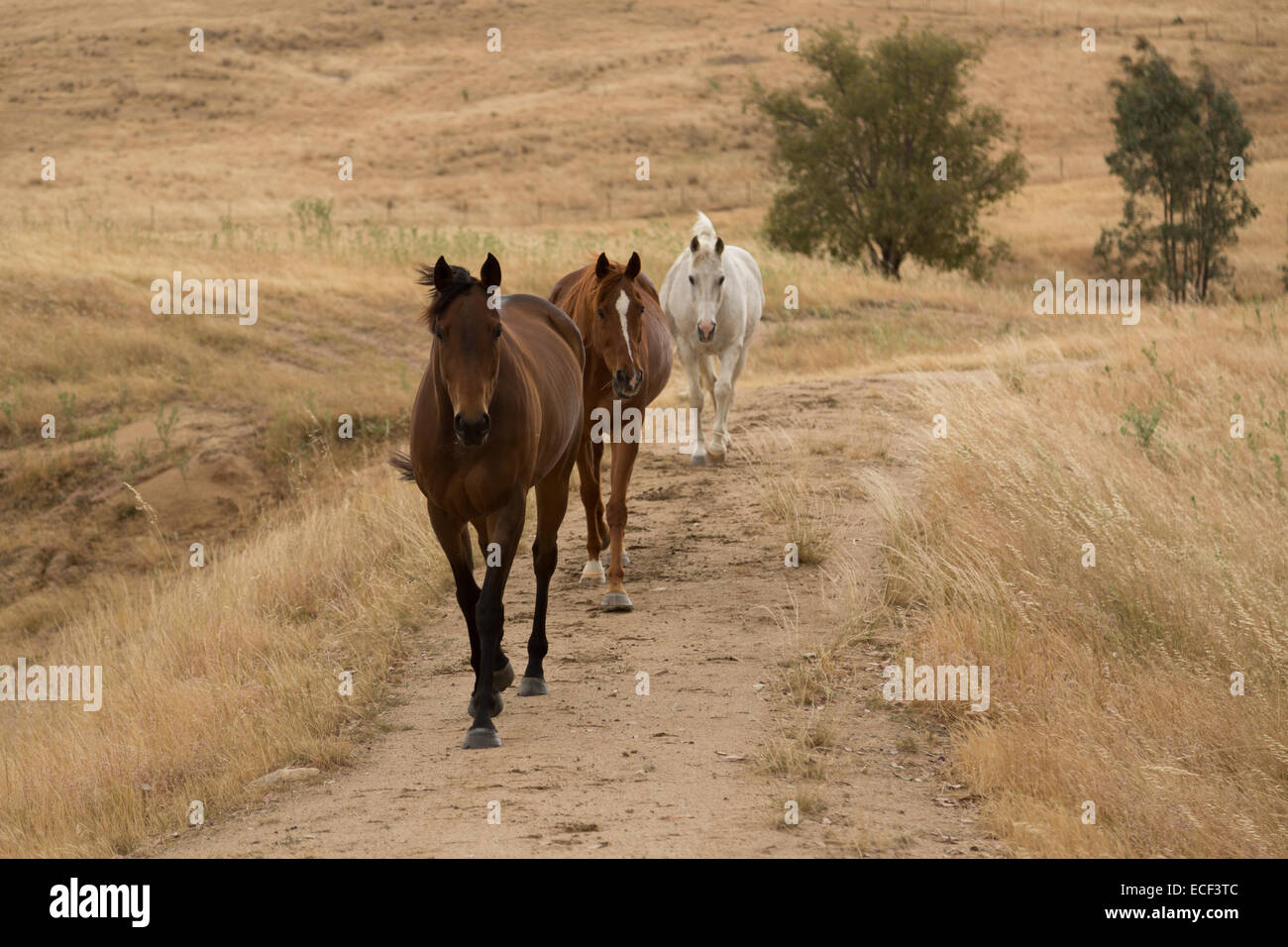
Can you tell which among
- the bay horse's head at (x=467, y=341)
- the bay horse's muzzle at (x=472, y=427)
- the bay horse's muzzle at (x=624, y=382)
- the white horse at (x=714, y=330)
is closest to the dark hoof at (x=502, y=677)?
the bay horse's head at (x=467, y=341)

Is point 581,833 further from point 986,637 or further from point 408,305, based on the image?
point 408,305

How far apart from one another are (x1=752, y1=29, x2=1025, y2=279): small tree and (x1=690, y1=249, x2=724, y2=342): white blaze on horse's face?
2009cm

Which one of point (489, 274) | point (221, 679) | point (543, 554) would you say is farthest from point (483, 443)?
point (221, 679)

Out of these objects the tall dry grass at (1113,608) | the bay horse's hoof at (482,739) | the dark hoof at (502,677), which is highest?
the tall dry grass at (1113,608)

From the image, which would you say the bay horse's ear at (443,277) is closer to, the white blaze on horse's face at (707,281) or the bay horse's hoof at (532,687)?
the bay horse's hoof at (532,687)

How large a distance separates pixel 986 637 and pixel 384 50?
70872 millimetres

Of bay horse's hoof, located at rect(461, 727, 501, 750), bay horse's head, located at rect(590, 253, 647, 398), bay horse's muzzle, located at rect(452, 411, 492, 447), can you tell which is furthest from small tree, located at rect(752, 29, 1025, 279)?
bay horse's muzzle, located at rect(452, 411, 492, 447)

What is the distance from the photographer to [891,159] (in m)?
31.5

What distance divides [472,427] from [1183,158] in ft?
91.9

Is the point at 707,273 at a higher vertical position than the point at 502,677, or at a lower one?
higher

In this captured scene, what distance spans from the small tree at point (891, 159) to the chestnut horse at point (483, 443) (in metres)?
25.4

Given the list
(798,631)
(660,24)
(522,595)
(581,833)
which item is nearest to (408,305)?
(522,595)

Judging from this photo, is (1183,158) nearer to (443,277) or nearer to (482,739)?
(443,277)

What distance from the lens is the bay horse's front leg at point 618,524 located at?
838cm
